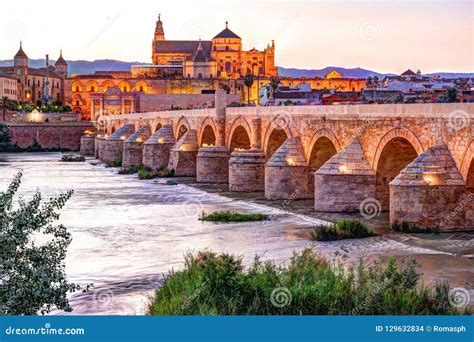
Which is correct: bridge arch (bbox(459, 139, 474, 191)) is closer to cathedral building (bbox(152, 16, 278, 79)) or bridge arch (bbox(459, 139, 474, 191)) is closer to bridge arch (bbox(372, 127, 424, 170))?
bridge arch (bbox(372, 127, 424, 170))

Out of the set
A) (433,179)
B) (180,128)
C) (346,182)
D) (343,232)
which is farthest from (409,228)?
(180,128)

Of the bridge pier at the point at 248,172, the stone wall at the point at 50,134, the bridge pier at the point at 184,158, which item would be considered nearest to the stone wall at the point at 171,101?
the stone wall at the point at 50,134

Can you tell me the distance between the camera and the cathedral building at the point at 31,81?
107 metres

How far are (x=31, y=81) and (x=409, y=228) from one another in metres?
97.9

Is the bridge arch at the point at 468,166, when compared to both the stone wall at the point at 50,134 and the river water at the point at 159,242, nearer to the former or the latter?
the river water at the point at 159,242

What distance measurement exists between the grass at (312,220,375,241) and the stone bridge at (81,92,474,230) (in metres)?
0.80

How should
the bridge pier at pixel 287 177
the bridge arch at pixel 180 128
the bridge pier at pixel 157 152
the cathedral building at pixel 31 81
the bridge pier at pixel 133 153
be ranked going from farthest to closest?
the cathedral building at pixel 31 81, the bridge pier at pixel 133 153, the bridge arch at pixel 180 128, the bridge pier at pixel 157 152, the bridge pier at pixel 287 177

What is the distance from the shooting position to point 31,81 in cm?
11012

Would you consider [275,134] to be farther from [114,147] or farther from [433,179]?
[114,147]

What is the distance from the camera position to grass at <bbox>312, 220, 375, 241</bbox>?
1728 cm

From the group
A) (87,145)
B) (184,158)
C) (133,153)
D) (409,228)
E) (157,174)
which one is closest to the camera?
(409,228)

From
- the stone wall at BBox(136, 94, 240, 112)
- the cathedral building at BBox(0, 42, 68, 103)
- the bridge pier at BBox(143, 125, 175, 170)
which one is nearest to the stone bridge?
the bridge pier at BBox(143, 125, 175, 170)

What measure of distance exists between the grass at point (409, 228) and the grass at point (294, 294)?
5956mm

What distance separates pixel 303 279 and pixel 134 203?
49.5ft
